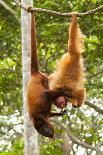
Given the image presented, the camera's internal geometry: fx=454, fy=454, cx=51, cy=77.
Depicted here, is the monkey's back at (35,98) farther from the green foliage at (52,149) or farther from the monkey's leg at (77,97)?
the green foliage at (52,149)

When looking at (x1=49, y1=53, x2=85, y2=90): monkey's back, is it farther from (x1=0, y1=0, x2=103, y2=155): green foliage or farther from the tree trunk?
(x1=0, y1=0, x2=103, y2=155): green foliage

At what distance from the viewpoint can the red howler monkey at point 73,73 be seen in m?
4.50

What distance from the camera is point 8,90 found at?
34.4ft

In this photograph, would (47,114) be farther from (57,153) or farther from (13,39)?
(13,39)

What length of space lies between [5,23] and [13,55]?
828 mm

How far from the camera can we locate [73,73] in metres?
4.55

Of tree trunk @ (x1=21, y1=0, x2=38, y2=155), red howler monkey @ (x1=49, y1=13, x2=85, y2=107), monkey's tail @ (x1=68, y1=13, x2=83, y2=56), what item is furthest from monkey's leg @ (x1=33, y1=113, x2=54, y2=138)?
tree trunk @ (x1=21, y1=0, x2=38, y2=155)

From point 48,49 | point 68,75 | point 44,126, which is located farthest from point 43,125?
point 48,49

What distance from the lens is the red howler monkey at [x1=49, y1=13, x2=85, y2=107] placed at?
14.8ft

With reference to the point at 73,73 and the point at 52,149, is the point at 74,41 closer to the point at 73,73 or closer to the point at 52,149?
the point at 73,73

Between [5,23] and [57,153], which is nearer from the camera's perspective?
[57,153]

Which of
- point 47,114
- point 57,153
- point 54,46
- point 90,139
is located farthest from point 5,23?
point 47,114

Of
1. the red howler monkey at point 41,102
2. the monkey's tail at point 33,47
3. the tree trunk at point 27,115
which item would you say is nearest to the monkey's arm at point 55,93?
the red howler monkey at point 41,102

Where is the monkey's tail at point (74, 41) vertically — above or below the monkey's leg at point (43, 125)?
above
